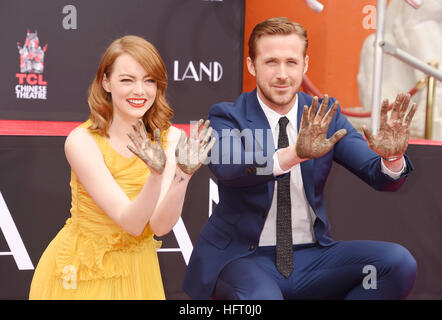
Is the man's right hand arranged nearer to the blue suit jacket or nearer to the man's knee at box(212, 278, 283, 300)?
the blue suit jacket

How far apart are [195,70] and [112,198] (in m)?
1.90

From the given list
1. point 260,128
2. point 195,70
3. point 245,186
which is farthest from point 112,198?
point 195,70

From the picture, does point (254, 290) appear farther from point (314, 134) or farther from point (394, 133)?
point (394, 133)

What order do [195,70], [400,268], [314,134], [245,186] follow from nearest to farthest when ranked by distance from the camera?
[314,134] < [400,268] < [245,186] < [195,70]

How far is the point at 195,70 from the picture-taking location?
3703mm

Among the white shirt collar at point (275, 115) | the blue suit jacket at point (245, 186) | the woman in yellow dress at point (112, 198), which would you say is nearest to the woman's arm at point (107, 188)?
the woman in yellow dress at point (112, 198)

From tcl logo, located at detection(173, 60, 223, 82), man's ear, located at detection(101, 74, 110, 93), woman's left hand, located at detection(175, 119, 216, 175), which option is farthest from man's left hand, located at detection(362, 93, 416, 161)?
tcl logo, located at detection(173, 60, 223, 82)

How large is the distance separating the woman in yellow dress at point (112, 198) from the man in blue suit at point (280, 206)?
18 cm

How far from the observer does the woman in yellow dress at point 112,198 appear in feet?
6.53

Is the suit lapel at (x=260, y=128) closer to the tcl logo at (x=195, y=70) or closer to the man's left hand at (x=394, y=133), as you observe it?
the man's left hand at (x=394, y=133)

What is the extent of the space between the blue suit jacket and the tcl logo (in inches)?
61.5
